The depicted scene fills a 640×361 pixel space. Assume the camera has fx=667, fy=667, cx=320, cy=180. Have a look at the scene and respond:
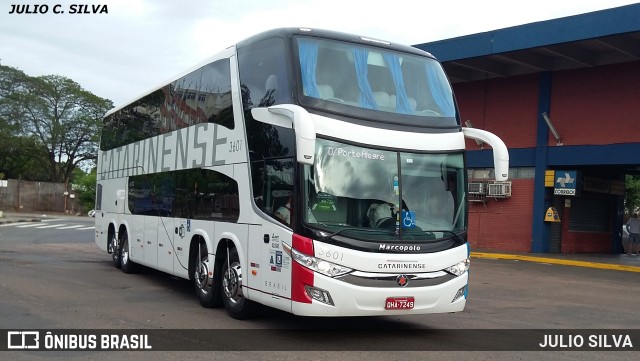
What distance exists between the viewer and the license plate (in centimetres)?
803

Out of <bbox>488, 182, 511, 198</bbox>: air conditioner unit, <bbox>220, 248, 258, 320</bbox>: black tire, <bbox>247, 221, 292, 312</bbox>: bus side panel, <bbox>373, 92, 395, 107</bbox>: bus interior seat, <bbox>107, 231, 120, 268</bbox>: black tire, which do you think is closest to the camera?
<bbox>247, 221, 292, 312</bbox>: bus side panel

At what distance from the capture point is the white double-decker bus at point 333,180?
26.1 ft

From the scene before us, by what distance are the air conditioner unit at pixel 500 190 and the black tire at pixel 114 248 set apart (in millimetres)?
14987

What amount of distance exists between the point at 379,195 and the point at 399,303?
4.40ft

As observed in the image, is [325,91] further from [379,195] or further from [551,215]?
[551,215]

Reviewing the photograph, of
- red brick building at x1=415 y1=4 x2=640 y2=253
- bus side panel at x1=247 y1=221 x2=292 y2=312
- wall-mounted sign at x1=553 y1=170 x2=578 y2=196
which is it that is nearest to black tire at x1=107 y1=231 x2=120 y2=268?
bus side panel at x1=247 y1=221 x2=292 y2=312

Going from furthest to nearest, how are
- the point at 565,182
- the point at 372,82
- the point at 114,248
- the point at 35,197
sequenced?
the point at 35,197 < the point at 565,182 < the point at 114,248 < the point at 372,82

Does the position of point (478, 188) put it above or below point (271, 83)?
below

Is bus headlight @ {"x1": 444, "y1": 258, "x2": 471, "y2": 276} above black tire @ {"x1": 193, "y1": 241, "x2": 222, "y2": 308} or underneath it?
above

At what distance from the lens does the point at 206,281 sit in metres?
10.7

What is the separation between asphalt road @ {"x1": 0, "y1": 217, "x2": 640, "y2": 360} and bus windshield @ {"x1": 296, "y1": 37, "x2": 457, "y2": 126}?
293 cm

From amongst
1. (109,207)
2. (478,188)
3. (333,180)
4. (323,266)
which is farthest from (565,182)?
(323,266)

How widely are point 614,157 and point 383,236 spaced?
16.7 meters

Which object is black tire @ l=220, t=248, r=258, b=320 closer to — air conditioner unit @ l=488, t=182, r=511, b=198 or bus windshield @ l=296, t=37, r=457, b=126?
bus windshield @ l=296, t=37, r=457, b=126
